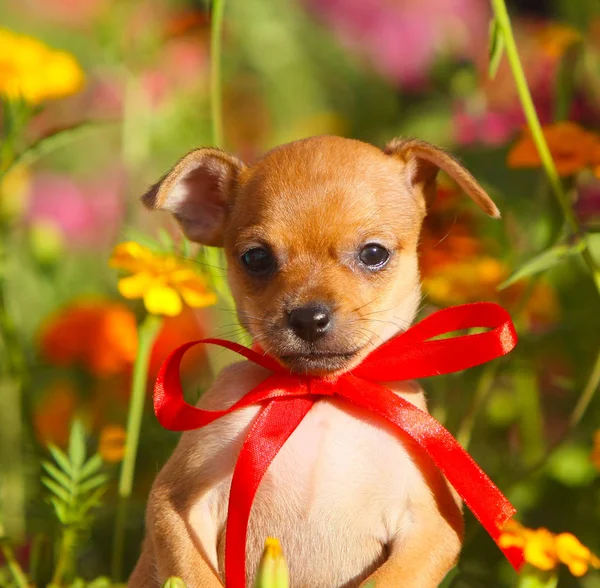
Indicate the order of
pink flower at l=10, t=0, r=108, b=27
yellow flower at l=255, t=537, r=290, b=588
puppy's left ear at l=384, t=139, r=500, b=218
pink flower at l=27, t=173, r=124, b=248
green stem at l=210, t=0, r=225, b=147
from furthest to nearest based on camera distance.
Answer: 1. pink flower at l=10, t=0, r=108, b=27
2. pink flower at l=27, t=173, r=124, b=248
3. green stem at l=210, t=0, r=225, b=147
4. puppy's left ear at l=384, t=139, r=500, b=218
5. yellow flower at l=255, t=537, r=290, b=588

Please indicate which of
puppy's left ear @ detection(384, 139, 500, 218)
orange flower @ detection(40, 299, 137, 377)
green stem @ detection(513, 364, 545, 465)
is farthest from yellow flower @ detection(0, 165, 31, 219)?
green stem @ detection(513, 364, 545, 465)

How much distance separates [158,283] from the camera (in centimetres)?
222

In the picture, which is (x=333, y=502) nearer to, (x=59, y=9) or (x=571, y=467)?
(x=571, y=467)

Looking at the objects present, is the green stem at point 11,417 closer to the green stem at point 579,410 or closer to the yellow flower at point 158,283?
the yellow flower at point 158,283

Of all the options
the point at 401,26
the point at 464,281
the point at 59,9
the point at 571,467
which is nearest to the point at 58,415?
the point at 464,281

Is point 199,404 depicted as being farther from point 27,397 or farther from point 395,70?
point 395,70

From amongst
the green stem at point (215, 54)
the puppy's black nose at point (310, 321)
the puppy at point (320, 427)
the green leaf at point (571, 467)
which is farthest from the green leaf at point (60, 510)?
the green leaf at point (571, 467)

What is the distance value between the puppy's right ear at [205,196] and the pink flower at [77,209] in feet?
8.63

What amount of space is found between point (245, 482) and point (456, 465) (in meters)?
0.43

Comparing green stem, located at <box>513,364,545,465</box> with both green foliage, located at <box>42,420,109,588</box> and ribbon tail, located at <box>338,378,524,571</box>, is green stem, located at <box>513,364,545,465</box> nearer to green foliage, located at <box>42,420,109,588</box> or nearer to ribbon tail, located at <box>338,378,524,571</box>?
ribbon tail, located at <box>338,378,524,571</box>

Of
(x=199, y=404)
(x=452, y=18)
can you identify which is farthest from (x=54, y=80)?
(x=452, y=18)

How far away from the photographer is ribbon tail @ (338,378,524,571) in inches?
76.7

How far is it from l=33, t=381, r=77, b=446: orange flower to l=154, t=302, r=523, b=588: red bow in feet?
4.17

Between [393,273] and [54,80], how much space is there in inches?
48.4
